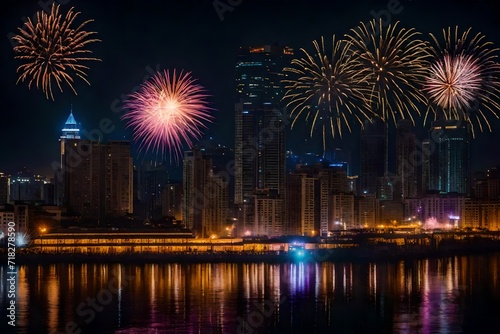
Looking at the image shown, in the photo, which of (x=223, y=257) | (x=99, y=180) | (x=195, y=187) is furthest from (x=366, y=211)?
(x=99, y=180)

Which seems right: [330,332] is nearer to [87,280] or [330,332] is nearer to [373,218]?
[87,280]

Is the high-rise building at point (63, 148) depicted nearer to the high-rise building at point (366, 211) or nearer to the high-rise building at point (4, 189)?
the high-rise building at point (4, 189)

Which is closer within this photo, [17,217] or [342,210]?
[17,217]

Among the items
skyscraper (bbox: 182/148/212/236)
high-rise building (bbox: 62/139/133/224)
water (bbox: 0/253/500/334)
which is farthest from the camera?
high-rise building (bbox: 62/139/133/224)

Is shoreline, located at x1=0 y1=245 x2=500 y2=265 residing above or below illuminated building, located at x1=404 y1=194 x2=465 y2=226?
below

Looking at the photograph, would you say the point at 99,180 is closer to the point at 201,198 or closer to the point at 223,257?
the point at 201,198

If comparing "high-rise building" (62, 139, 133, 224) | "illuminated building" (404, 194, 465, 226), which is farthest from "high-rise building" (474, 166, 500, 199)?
"high-rise building" (62, 139, 133, 224)

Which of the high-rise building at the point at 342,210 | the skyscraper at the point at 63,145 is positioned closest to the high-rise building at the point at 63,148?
the skyscraper at the point at 63,145

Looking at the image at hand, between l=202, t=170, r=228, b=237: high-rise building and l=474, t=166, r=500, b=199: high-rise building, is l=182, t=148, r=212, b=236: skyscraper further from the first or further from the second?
l=474, t=166, r=500, b=199: high-rise building

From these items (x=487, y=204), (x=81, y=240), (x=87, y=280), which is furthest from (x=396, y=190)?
(x=87, y=280)
